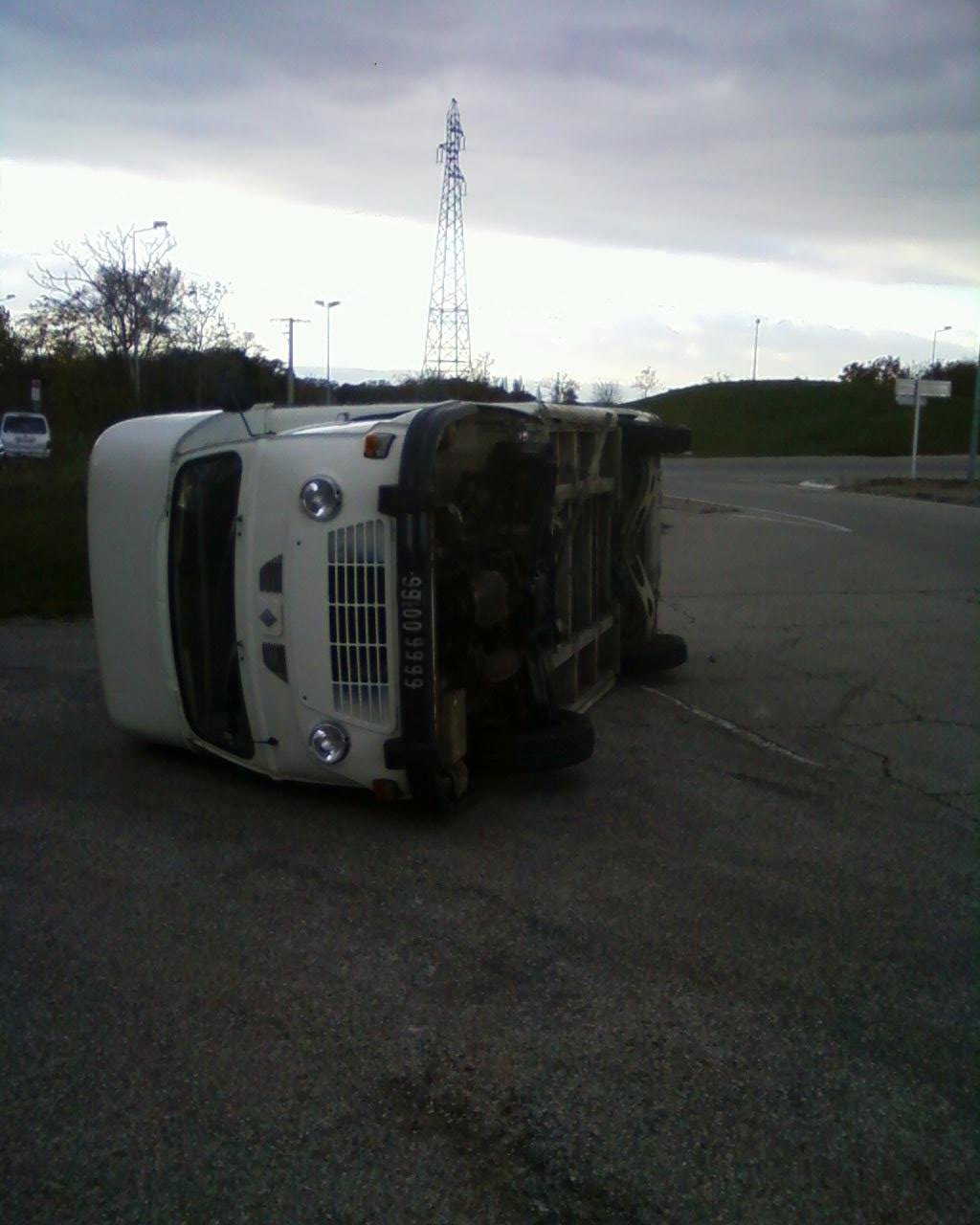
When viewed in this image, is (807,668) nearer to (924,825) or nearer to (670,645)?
(670,645)

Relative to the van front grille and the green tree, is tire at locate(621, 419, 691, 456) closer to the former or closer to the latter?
the van front grille

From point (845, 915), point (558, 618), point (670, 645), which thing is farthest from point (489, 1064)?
point (670, 645)

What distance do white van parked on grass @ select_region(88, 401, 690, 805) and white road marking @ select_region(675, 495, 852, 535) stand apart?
55.4ft

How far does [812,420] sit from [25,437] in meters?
60.5

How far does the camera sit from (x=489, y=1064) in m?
4.13

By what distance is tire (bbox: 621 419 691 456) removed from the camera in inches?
377

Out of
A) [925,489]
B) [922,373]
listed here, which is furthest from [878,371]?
[925,489]

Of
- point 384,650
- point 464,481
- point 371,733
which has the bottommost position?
point 371,733

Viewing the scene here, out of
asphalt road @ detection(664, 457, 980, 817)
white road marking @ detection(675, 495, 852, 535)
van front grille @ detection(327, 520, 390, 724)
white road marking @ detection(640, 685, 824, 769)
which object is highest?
van front grille @ detection(327, 520, 390, 724)

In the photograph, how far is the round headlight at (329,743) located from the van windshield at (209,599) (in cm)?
51

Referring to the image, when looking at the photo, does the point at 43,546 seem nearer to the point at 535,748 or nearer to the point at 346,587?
the point at 535,748

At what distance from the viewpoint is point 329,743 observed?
634cm

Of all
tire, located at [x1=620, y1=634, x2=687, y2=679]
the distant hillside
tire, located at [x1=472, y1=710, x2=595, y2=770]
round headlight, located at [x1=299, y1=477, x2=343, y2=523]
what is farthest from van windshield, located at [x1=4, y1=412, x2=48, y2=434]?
the distant hillside

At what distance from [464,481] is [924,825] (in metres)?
3.07
